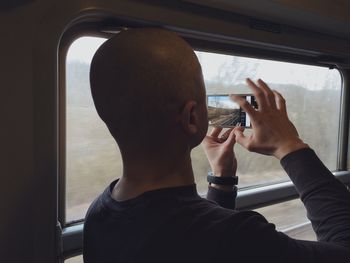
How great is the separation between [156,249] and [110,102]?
0.90ft

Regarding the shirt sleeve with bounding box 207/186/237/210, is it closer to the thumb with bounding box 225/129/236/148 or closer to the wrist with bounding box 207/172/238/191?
the wrist with bounding box 207/172/238/191

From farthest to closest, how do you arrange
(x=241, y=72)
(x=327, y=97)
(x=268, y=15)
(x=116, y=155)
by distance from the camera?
(x=327, y=97)
(x=241, y=72)
(x=268, y=15)
(x=116, y=155)

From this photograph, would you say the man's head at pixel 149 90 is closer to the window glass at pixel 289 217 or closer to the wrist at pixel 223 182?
the wrist at pixel 223 182

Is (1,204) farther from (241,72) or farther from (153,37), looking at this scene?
(241,72)

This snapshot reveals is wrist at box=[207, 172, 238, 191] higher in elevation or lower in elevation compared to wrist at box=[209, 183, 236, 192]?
higher

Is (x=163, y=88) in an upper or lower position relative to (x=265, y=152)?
upper

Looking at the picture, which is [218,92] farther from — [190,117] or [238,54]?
[190,117]

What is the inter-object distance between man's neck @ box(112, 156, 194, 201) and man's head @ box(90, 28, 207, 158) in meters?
0.03

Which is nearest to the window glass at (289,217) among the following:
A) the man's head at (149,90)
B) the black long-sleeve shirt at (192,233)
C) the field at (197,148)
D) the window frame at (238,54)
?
the field at (197,148)

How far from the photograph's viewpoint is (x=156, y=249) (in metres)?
0.62

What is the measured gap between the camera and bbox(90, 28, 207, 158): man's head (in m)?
0.63

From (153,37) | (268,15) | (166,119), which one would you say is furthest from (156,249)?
(268,15)

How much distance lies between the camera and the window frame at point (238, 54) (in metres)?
1.03

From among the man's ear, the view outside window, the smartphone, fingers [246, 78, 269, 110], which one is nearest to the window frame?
the view outside window
